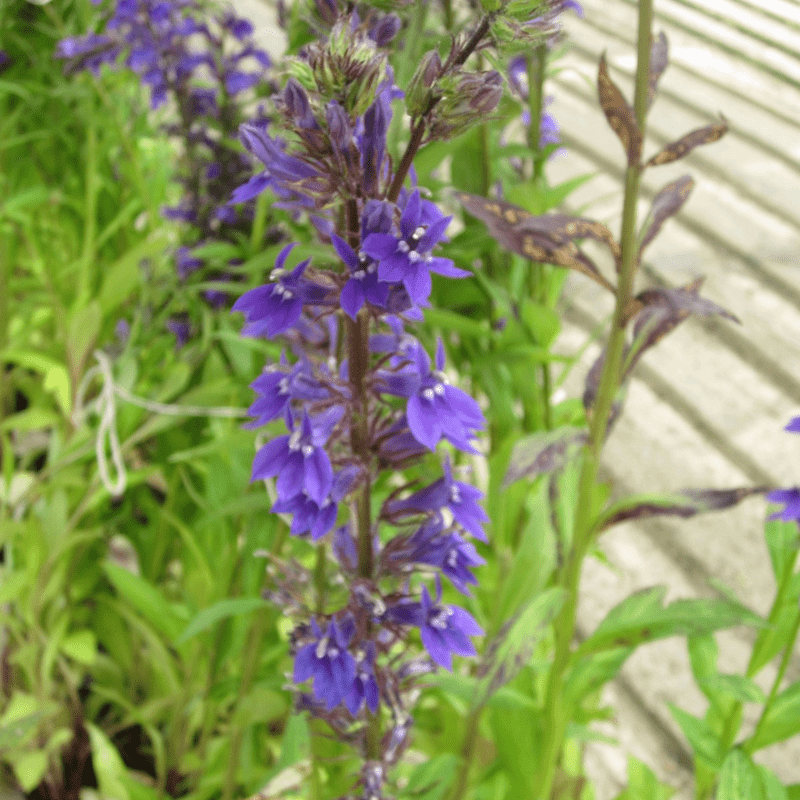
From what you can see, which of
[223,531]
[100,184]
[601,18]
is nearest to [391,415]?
[223,531]

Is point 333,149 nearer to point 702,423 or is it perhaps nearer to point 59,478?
point 59,478

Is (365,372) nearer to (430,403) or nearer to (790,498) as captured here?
(430,403)

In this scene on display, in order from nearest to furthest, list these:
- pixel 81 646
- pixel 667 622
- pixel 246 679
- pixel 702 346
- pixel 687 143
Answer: pixel 687 143
pixel 667 622
pixel 246 679
pixel 81 646
pixel 702 346

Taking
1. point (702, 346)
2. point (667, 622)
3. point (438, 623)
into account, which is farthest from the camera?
point (702, 346)

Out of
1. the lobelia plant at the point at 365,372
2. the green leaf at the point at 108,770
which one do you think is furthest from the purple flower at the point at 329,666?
the green leaf at the point at 108,770

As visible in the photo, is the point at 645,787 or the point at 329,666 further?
the point at 645,787

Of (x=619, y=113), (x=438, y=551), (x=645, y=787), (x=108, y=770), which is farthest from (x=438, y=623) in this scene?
(x=108, y=770)
